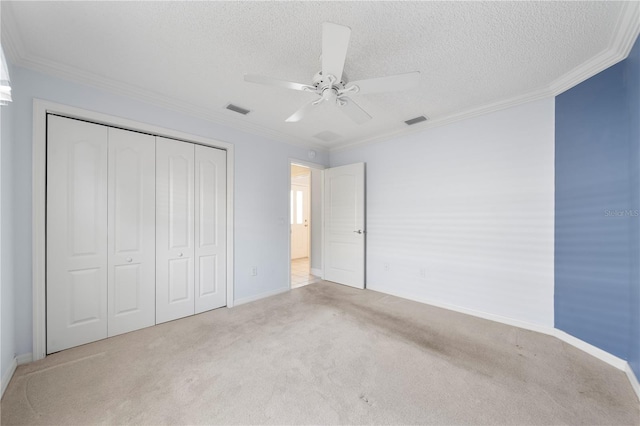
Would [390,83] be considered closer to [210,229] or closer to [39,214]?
[210,229]

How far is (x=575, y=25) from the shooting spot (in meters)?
1.66

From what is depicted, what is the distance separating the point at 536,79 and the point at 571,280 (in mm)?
1938

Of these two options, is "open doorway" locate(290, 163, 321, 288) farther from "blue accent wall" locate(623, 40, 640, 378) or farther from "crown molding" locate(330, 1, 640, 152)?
"blue accent wall" locate(623, 40, 640, 378)

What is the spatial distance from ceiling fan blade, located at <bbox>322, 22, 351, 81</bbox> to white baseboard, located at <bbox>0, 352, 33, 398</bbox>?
3.06 m

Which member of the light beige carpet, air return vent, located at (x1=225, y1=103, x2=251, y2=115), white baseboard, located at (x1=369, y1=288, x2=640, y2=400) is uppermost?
air return vent, located at (x1=225, y1=103, x2=251, y2=115)

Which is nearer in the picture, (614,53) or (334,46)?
(334,46)

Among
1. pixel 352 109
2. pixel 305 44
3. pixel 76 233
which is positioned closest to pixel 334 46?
pixel 305 44

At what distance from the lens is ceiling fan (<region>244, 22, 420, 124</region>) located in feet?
4.55

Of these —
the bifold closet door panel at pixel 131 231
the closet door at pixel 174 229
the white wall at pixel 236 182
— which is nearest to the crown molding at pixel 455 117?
the white wall at pixel 236 182

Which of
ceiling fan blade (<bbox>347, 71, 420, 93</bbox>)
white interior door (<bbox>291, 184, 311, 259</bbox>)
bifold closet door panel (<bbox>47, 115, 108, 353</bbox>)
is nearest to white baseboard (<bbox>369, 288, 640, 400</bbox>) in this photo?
ceiling fan blade (<bbox>347, 71, 420, 93</bbox>)

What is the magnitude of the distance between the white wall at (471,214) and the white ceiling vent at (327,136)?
66cm

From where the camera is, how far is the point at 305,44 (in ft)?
5.95

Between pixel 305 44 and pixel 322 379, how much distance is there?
2.50m

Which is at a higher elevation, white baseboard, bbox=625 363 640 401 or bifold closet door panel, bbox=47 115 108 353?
bifold closet door panel, bbox=47 115 108 353
